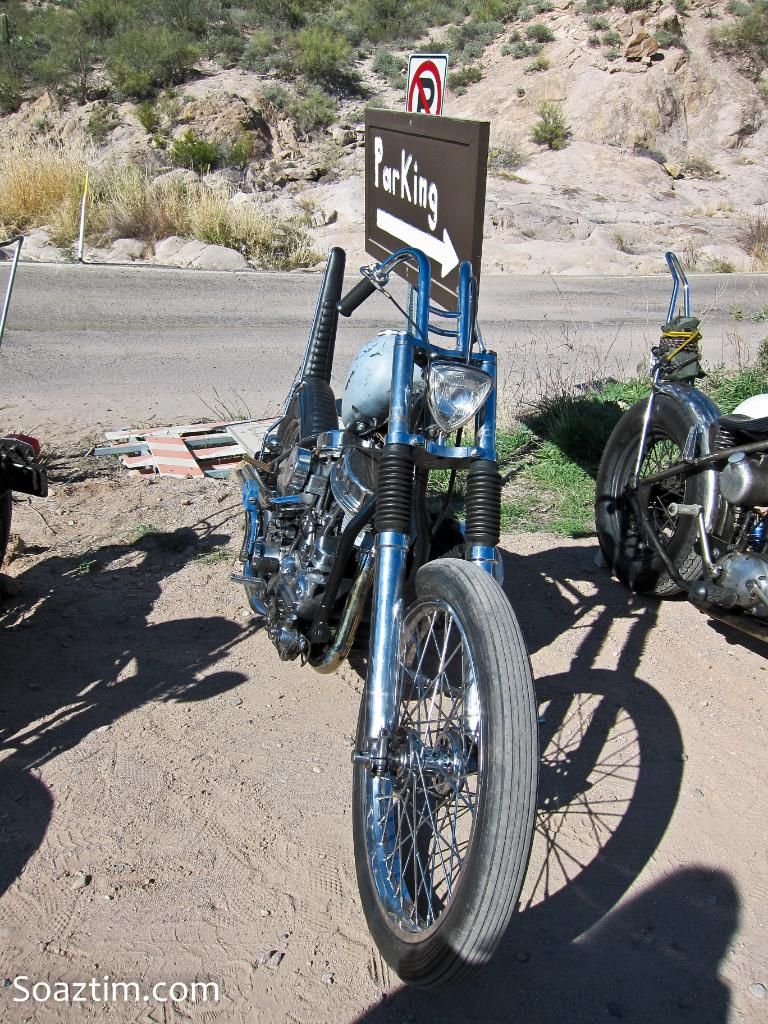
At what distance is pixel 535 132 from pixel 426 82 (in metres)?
23.8

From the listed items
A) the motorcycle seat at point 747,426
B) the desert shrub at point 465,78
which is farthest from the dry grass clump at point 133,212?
the desert shrub at point 465,78

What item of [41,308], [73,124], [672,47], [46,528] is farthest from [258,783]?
[672,47]

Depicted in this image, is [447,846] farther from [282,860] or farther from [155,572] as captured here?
[155,572]

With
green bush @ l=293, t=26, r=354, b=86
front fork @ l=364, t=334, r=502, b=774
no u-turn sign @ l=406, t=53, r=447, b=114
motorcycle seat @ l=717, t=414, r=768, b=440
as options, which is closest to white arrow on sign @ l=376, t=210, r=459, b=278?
no u-turn sign @ l=406, t=53, r=447, b=114

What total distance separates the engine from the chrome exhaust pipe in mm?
106

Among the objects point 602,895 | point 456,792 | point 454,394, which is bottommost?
point 602,895

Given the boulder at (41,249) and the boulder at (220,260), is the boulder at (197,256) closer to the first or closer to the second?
the boulder at (220,260)

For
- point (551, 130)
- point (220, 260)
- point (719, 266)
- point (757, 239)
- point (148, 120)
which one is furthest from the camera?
point (551, 130)

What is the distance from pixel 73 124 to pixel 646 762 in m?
26.1

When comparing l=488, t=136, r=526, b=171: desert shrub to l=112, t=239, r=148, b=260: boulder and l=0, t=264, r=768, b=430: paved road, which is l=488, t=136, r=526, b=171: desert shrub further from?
l=112, t=239, r=148, b=260: boulder

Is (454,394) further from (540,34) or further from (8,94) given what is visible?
(540,34)

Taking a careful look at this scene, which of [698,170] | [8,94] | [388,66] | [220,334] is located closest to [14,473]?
[220,334]

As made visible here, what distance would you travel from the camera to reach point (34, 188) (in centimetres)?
1597

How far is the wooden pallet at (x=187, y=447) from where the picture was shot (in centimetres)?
618
